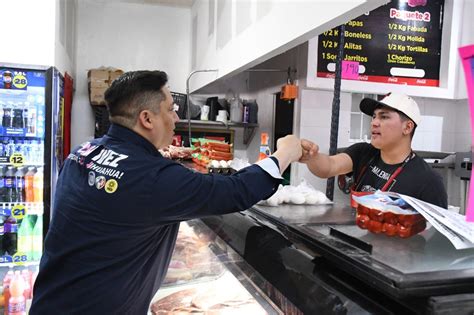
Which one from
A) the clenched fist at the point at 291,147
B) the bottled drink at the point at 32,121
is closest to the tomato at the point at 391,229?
the clenched fist at the point at 291,147

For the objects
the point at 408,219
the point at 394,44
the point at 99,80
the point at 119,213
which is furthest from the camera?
the point at 99,80

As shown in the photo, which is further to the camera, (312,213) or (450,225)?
(312,213)

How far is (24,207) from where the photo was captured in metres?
3.86

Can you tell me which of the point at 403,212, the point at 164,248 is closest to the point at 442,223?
the point at 403,212

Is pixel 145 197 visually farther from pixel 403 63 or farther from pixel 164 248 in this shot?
pixel 403 63

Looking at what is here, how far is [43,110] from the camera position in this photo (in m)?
3.81

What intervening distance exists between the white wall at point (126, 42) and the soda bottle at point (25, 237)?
2.48 m

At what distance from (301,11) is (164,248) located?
49.3 inches

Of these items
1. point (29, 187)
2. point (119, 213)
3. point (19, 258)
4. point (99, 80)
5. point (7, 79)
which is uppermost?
point (99, 80)

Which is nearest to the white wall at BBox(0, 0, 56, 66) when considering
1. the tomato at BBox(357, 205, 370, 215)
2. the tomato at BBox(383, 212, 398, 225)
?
the tomato at BBox(357, 205, 370, 215)

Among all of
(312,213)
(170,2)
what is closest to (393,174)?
(312,213)

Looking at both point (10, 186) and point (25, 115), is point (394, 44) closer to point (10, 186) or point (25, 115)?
point (25, 115)

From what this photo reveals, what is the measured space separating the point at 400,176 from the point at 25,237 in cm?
336

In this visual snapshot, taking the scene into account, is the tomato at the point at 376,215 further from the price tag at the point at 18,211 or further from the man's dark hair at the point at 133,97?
the price tag at the point at 18,211
